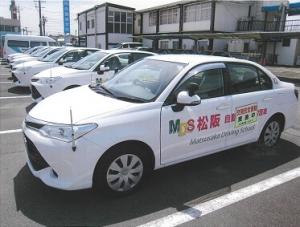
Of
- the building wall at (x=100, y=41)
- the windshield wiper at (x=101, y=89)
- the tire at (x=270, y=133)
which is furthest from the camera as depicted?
the building wall at (x=100, y=41)

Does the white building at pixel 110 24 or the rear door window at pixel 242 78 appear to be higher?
the white building at pixel 110 24

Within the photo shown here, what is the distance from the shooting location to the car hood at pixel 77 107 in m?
3.41

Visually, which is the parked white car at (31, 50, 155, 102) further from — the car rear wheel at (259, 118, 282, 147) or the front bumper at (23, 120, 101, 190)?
the front bumper at (23, 120, 101, 190)

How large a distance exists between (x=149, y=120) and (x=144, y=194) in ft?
2.95

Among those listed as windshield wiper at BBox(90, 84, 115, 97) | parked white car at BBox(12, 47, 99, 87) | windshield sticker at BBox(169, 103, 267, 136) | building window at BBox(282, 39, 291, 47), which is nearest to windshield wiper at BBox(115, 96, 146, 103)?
windshield wiper at BBox(90, 84, 115, 97)

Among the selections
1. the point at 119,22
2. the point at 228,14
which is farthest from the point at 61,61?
the point at 119,22

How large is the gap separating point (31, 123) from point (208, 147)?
2264mm

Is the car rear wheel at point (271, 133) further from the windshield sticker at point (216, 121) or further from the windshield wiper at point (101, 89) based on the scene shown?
the windshield wiper at point (101, 89)

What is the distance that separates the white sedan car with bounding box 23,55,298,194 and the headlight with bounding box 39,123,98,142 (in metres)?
0.01

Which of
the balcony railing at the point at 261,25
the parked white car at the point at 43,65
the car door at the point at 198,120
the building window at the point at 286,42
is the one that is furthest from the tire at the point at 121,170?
the balcony railing at the point at 261,25

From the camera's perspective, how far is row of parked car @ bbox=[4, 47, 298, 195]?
10.7ft

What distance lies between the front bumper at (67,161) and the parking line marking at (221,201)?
0.81 m

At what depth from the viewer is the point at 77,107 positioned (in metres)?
3.63

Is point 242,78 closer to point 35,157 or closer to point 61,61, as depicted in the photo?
point 35,157
